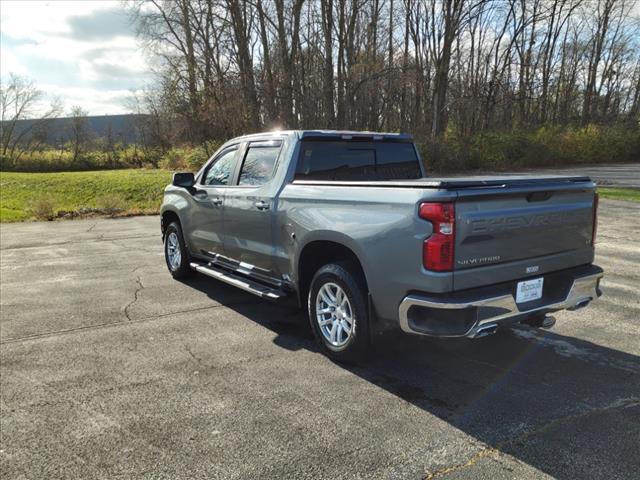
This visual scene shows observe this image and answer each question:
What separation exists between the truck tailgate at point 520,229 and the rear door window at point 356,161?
1.94m

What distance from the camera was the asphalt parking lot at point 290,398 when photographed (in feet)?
9.34

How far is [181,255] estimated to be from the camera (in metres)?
7.02

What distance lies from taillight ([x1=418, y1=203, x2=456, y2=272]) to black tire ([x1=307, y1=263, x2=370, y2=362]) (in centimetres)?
80

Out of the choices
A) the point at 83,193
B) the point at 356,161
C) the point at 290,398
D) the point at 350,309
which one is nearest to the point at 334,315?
the point at 350,309

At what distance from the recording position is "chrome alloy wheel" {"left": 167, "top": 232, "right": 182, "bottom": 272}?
281 inches

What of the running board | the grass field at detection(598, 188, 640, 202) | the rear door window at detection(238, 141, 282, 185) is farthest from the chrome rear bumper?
the grass field at detection(598, 188, 640, 202)

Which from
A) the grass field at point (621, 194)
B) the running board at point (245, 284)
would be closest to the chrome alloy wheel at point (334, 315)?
the running board at point (245, 284)

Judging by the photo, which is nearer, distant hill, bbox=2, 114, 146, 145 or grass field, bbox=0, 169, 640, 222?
grass field, bbox=0, 169, 640, 222

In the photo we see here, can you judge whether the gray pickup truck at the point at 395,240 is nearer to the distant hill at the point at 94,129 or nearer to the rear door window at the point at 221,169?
the rear door window at the point at 221,169

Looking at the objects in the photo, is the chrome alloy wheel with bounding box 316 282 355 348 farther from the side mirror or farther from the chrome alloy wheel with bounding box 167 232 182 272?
the chrome alloy wheel with bounding box 167 232 182 272

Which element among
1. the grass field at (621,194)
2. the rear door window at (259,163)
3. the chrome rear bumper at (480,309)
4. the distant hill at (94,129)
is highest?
the distant hill at (94,129)

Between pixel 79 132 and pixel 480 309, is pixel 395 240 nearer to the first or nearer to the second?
pixel 480 309

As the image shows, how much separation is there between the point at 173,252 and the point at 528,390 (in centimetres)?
527

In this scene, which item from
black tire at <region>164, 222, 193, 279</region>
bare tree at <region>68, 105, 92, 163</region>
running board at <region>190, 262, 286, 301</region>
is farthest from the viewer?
bare tree at <region>68, 105, 92, 163</region>
